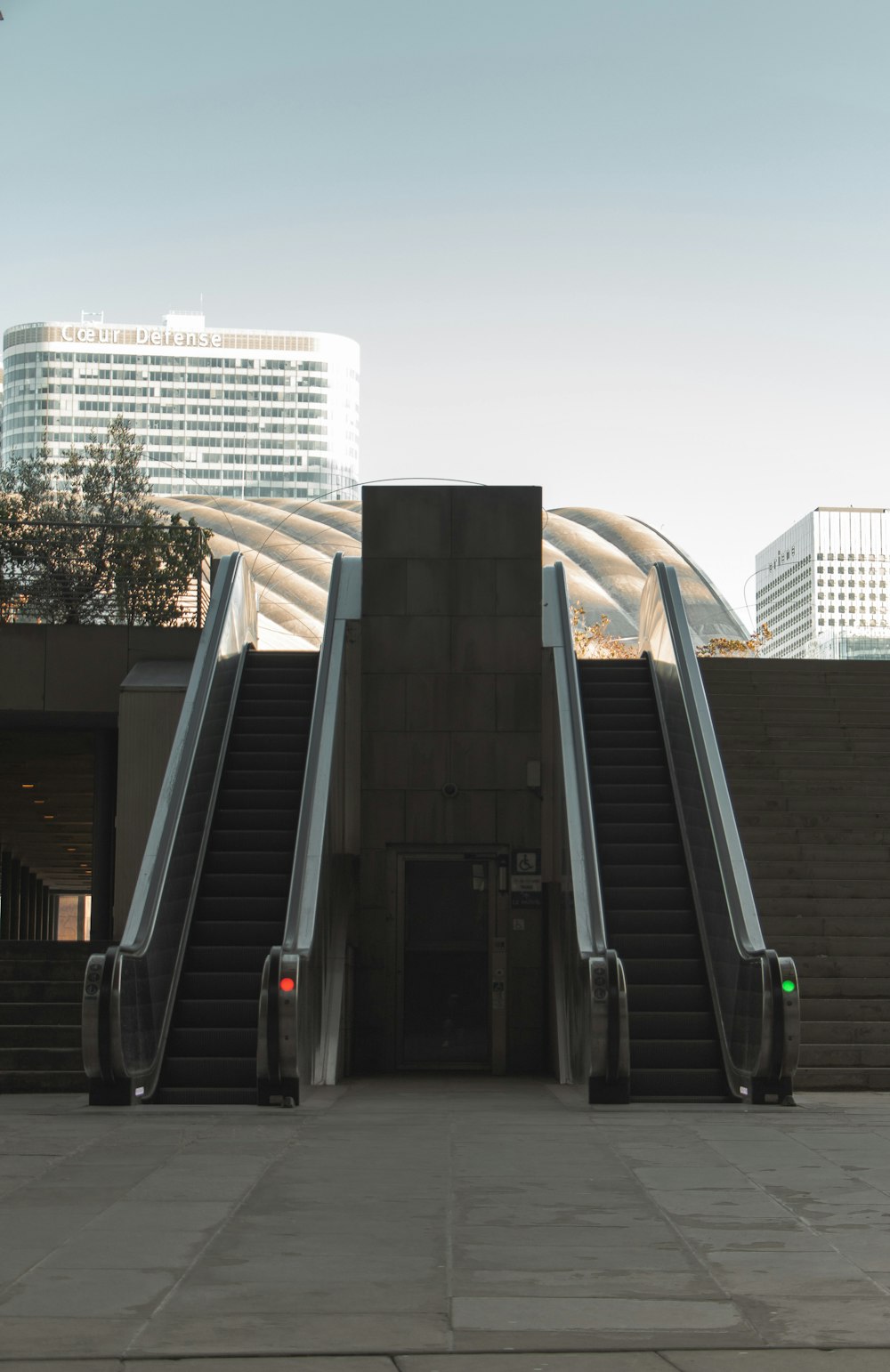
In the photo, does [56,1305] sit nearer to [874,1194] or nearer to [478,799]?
[874,1194]

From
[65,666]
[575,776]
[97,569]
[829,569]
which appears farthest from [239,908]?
[829,569]

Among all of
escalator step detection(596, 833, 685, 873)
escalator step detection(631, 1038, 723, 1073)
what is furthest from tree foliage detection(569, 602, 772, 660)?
escalator step detection(631, 1038, 723, 1073)

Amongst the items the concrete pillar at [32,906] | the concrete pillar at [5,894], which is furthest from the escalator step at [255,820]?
the concrete pillar at [32,906]

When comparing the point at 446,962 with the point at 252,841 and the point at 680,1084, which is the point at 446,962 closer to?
the point at 252,841

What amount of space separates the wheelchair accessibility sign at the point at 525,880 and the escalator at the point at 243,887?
7.28ft

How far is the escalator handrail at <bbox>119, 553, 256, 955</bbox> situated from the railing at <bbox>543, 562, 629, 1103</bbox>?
300cm

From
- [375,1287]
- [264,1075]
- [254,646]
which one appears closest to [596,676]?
[254,646]

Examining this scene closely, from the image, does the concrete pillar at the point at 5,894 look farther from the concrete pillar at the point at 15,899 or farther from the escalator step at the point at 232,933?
the escalator step at the point at 232,933

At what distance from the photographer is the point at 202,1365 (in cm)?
418

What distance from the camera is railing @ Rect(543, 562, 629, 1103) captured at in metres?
9.95

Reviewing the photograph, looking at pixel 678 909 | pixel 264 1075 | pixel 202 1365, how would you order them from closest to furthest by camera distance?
pixel 202 1365 < pixel 264 1075 < pixel 678 909

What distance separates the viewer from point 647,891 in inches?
498

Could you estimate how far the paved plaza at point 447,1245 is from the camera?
14.4ft

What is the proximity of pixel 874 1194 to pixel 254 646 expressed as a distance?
36.8 feet
